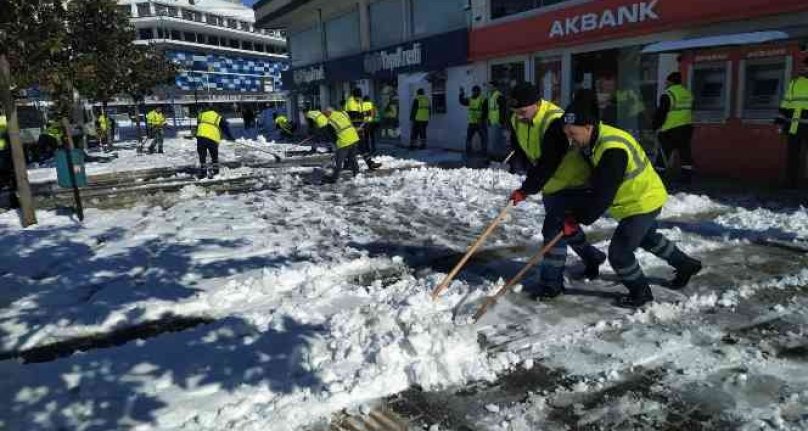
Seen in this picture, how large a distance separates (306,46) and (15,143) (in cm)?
2339

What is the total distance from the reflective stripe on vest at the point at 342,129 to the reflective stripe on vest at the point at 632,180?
755 centimetres

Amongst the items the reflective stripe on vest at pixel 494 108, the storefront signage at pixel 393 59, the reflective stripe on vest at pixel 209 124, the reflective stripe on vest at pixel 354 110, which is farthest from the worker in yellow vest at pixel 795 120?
the storefront signage at pixel 393 59

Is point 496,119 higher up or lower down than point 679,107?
lower down

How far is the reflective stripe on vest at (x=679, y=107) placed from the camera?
9273mm

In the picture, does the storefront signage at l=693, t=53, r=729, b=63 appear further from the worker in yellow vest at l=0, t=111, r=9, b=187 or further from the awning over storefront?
the worker in yellow vest at l=0, t=111, r=9, b=187

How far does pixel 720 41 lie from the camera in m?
9.26

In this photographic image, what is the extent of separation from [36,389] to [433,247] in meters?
4.10

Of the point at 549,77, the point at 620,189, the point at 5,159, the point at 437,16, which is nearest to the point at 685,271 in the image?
the point at 620,189

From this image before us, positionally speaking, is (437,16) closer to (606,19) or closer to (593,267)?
(606,19)


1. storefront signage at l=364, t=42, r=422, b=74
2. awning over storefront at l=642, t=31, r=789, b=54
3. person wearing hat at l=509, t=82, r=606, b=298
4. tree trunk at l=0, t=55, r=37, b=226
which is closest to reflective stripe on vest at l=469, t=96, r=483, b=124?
storefront signage at l=364, t=42, r=422, b=74

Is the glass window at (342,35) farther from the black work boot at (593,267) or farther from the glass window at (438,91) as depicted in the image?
the black work boot at (593,267)

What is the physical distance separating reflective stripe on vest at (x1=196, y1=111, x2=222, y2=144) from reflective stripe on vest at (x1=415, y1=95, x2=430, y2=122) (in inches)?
262

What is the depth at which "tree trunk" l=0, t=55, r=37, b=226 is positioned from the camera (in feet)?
26.4

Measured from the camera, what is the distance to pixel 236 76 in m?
75.2
